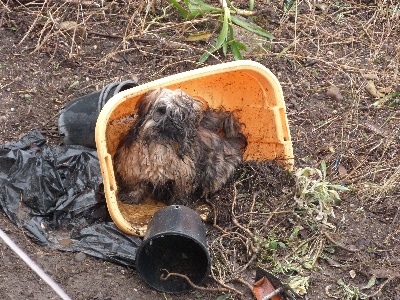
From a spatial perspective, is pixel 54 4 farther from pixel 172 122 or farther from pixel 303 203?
pixel 303 203

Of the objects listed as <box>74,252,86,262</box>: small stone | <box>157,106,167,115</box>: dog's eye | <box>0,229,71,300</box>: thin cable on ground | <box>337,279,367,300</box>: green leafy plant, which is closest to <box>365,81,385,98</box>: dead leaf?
<box>337,279,367,300</box>: green leafy plant

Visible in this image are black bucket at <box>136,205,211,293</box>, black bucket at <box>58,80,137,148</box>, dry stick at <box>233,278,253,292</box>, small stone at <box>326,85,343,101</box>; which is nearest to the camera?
black bucket at <box>136,205,211,293</box>

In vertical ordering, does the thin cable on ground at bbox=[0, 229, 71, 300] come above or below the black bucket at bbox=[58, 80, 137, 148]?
below

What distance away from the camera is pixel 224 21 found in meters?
6.71

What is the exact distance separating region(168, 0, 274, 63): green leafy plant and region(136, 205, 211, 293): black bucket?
Result: 2.26m

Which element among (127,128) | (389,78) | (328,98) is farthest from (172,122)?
(389,78)

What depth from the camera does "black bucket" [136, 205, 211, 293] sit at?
4695 mm

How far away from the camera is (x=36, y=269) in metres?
4.63

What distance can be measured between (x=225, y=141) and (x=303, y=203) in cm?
80

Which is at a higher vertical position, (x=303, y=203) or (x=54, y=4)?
(x=54, y=4)

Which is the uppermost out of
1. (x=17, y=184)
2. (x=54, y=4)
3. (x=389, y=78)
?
(x=54, y=4)

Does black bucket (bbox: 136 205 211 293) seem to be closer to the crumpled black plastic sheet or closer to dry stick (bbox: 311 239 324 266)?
the crumpled black plastic sheet

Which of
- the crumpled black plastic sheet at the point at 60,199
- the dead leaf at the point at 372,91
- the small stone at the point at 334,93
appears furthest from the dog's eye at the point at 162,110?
the dead leaf at the point at 372,91

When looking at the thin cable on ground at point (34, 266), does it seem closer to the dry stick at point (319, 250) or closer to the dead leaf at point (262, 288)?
the dead leaf at point (262, 288)
